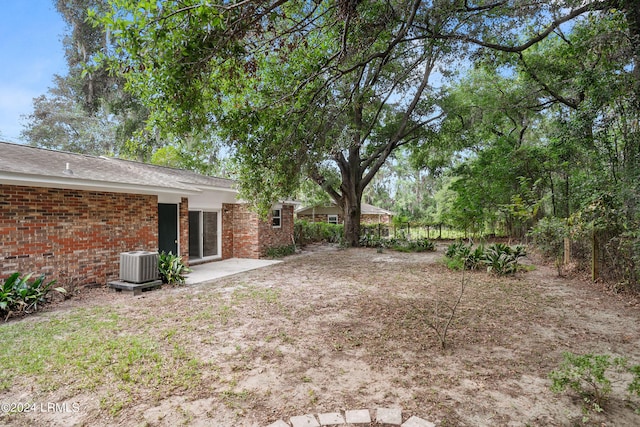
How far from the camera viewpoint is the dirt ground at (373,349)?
280 centimetres

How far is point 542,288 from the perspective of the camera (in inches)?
299

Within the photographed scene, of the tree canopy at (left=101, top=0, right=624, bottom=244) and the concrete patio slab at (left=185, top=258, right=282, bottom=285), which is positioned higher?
the tree canopy at (left=101, top=0, right=624, bottom=244)

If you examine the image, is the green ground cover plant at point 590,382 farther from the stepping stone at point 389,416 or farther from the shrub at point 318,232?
the shrub at point 318,232

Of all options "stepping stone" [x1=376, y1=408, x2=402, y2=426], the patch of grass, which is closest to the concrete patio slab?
the patch of grass

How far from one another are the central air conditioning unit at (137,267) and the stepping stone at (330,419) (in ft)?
19.6

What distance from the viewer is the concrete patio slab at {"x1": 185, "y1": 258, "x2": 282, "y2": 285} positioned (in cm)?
890

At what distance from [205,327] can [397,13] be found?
5.79 metres

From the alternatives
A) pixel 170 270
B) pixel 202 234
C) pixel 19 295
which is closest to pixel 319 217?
pixel 202 234

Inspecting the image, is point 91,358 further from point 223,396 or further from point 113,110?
point 113,110

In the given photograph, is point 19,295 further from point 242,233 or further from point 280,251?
point 280,251

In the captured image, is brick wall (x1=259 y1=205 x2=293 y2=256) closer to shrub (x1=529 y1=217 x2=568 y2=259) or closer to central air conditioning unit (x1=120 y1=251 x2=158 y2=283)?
central air conditioning unit (x1=120 y1=251 x2=158 y2=283)

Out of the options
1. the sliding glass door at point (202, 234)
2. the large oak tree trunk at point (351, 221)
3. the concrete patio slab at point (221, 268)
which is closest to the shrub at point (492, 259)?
the concrete patio slab at point (221, 268)

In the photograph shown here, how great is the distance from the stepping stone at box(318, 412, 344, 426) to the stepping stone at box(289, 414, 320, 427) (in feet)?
0.18

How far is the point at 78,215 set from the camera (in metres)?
7.12
